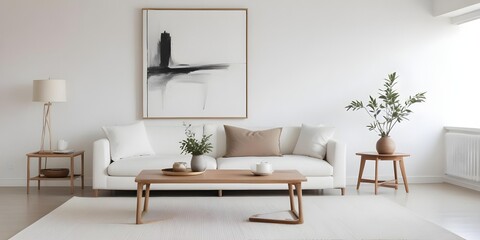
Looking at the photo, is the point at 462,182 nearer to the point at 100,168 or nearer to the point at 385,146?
the point at 385,146

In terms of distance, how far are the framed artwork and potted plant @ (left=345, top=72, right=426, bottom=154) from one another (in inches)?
63.3

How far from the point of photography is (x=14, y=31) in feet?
25.7

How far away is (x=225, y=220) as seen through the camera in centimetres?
547

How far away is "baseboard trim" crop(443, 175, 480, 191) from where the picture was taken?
24.6 feet

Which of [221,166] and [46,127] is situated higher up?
[46,127]

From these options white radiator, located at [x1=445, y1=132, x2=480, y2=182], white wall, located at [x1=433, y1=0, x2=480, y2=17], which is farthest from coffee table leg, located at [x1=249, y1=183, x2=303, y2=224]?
white wall, located at [x1=433, y1=0, x2=480, y2=17]

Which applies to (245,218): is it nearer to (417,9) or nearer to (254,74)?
(254,74)

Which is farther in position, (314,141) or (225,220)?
(314,141)

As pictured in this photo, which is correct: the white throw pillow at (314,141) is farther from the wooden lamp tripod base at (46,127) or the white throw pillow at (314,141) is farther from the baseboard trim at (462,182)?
the wooden lamp tripod base at (46,127)

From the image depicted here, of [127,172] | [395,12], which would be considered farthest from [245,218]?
[395,12]

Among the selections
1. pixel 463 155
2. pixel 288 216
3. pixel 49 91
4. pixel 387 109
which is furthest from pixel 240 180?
pixel 463 155

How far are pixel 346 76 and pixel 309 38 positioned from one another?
2.37 ft

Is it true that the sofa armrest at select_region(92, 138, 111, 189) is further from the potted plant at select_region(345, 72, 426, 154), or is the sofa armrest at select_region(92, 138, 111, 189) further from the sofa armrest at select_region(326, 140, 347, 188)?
the potted plant at select_region(345, 72, 426, 154)

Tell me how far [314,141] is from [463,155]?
6.70 ft
